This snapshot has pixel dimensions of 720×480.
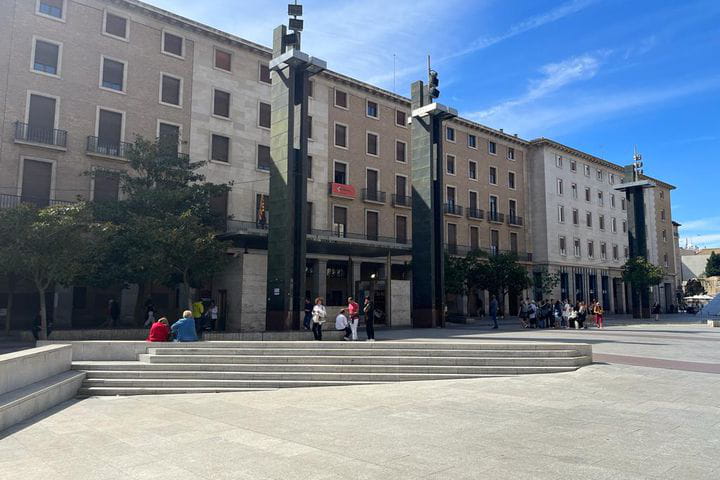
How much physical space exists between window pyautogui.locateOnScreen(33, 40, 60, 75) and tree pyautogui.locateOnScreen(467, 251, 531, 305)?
86.1 ft

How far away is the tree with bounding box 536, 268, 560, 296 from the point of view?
43.2 metres

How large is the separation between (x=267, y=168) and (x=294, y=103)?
13395 millimetres

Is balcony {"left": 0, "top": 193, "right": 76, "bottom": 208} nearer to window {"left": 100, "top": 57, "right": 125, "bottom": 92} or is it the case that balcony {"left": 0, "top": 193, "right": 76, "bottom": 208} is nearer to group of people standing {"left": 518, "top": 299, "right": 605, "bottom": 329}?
window {"left": 100, "top": 57, "right": 125, "bottom": 92}

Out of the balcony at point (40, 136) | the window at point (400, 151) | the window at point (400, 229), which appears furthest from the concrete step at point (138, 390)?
the window at point (400, 151)

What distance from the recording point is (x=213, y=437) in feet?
22.0

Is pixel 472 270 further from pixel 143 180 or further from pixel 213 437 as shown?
pixel 213 437

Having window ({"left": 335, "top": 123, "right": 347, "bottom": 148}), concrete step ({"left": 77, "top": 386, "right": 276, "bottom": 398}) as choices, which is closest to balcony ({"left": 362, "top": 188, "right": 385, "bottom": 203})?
window ({"left": 335, "top": 123, "right": 347, "bottom": 148})

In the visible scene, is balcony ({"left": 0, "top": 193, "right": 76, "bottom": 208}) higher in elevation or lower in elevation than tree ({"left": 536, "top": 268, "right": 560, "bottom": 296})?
higher

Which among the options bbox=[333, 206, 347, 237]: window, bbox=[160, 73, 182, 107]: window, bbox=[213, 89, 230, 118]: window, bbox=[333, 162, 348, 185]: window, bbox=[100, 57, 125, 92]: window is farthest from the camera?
bbox=[333, 162, 348, 185]: window

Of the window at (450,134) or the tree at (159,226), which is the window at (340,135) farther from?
the tree at (159,226)

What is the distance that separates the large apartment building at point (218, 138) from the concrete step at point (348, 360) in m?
9.68

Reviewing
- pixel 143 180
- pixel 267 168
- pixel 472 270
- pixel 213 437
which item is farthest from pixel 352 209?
pixel 213 437

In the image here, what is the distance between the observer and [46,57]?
25188 millimetres

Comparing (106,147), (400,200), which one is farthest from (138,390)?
(400,200)
